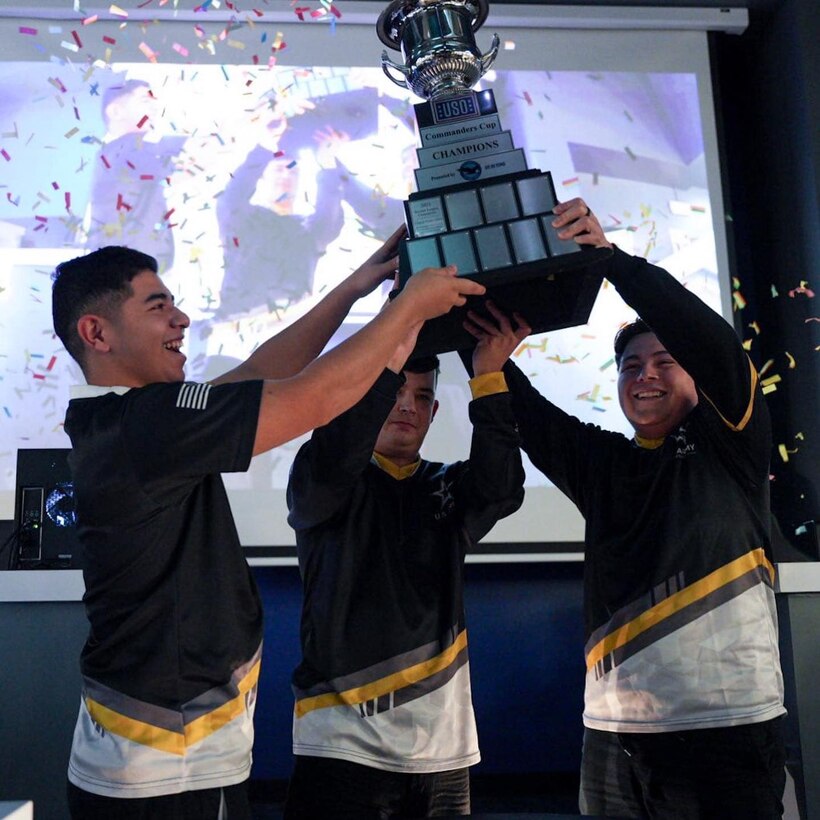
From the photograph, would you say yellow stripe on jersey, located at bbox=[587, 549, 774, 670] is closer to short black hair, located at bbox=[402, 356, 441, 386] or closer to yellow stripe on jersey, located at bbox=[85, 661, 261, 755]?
short black hair, located at bbox=[402, 356, 441, 386]

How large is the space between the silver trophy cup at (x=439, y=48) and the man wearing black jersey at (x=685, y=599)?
40 cm

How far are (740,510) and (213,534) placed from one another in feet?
3.36

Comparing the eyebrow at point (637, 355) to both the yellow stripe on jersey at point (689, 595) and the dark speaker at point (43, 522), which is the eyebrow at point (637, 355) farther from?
the dark speaker at point (43, 522)

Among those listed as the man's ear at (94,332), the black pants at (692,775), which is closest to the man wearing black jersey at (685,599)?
the black pants at (692,775)

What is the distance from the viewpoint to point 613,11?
378cm

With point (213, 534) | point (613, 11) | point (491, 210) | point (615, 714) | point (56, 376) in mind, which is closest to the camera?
point (213, 534)

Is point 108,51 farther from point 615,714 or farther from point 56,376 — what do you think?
point 615,714

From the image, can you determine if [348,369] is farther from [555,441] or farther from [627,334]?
[627,334]

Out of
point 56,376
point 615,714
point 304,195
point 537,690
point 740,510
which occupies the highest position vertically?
point 304,195

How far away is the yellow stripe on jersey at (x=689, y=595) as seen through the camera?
5.84 feet

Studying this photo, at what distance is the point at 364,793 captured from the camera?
1.67 m

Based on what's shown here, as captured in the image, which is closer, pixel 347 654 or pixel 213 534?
pixel 213 534

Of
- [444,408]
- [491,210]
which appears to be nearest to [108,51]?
[444,408]

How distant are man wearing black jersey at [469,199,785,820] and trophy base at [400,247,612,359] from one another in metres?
0.06
